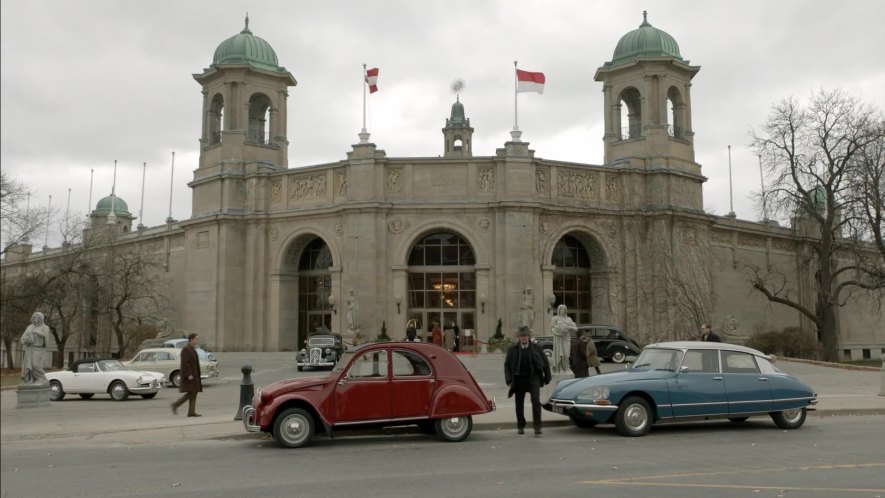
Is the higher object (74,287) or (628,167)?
(628,167)

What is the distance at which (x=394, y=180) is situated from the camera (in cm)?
4459

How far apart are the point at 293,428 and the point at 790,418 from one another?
8907 millimetres

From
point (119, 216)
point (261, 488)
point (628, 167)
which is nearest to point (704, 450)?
point (261, 488)

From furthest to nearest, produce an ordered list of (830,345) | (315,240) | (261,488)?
(315,240) → (830,345) → (261,488)

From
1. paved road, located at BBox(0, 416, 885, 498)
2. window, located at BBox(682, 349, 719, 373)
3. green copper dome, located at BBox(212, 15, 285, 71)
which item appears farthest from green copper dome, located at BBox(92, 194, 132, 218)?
window, located at BBox(682, 349, 719, 373)

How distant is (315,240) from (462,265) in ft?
30.9

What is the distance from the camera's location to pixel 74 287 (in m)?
42.6

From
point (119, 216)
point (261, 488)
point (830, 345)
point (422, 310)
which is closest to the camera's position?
point (261, 488)

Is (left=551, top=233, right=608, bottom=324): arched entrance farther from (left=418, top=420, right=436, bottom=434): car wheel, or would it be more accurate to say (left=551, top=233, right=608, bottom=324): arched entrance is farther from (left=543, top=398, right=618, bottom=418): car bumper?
(left=418, top=420, right=436, bottom=434): car wheel

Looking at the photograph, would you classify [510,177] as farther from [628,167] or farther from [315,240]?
[315,240]

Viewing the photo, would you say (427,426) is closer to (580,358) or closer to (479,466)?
(479,466)

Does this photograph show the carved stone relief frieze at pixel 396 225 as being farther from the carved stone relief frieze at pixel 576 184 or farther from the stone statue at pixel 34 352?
the stone statue at pixel 34 352

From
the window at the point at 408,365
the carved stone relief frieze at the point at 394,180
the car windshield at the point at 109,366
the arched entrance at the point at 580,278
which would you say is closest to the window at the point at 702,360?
the window at the point at 408,365

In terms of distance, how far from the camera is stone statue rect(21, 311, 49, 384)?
56.0 feet
